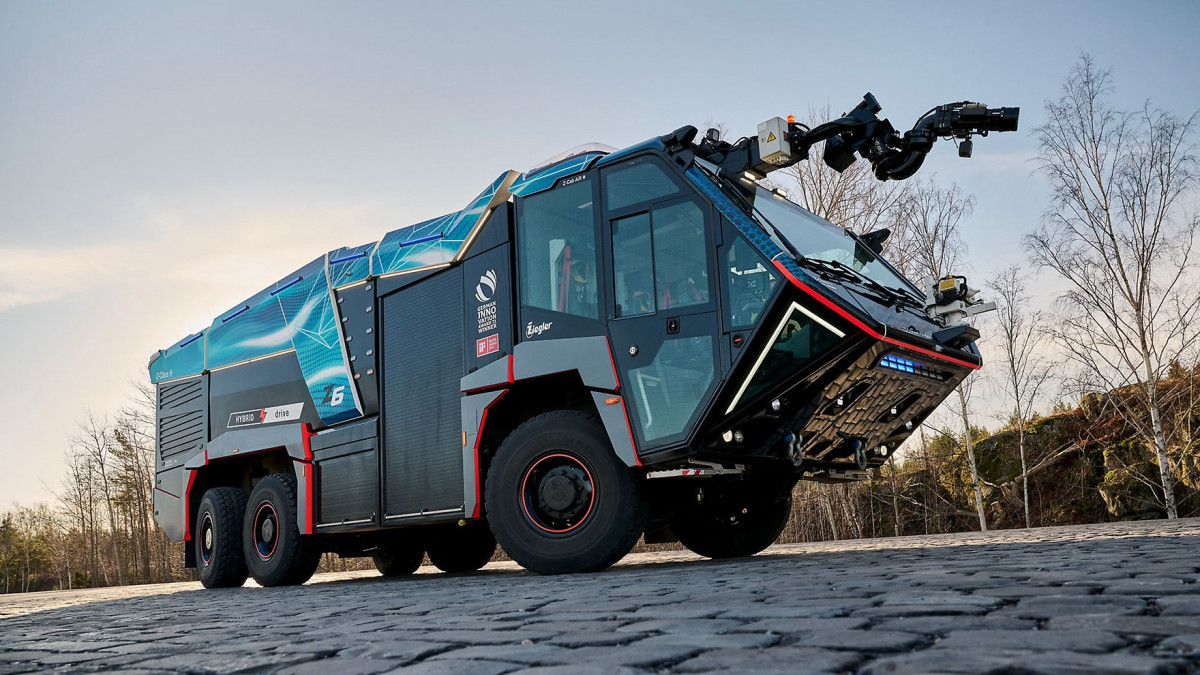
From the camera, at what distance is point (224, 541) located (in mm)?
9633

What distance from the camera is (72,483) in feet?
112

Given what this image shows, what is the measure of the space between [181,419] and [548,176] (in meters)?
6.50

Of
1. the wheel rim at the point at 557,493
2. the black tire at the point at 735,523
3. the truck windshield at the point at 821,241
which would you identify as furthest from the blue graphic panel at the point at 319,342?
the truck windshield at the point at 821,241

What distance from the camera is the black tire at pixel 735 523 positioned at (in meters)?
7.84

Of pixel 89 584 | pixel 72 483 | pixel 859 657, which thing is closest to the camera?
pixel 859 657

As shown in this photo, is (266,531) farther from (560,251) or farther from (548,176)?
(548,176)

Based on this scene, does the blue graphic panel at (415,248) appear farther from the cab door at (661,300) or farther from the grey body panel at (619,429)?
the grey body panel at (619,429)

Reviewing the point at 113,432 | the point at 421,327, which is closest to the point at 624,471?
the point at 421,327

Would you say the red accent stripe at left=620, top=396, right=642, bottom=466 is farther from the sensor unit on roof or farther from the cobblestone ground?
the sensor unit on roof

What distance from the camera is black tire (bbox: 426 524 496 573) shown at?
10453 mm

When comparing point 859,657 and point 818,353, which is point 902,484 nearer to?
point 818,353

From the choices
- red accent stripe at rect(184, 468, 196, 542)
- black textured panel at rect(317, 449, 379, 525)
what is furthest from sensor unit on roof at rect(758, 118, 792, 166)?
red accent stripe at rect(184, 468, 196, 542)

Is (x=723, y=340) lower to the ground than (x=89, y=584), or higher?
higher

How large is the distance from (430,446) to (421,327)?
3.45 feet
